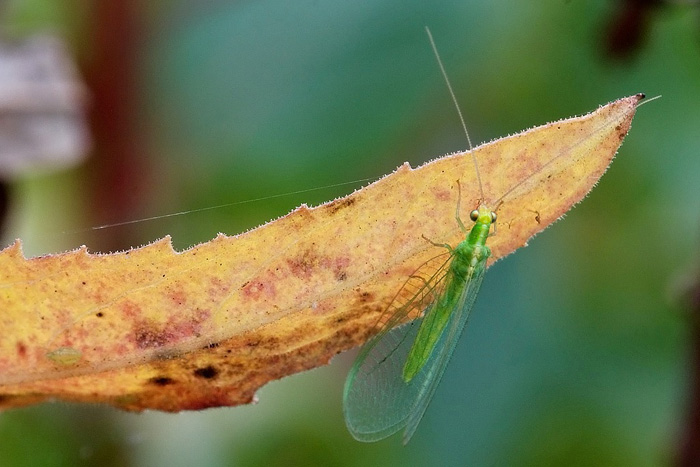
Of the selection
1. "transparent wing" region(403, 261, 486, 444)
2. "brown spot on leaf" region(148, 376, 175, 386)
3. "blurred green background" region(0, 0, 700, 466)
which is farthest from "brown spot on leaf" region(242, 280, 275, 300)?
"blurred green background" region(0, 0, 700, 466)

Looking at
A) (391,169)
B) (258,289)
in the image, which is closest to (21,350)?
(258,289)

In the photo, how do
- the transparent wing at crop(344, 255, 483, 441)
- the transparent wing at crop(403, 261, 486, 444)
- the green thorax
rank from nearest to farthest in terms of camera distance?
the green thorax, the transparent wing at crop(344, 255, 483, 441), the transparent wing at crop(403, 261, 486, 444)

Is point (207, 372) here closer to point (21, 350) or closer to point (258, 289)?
point (258, 289)

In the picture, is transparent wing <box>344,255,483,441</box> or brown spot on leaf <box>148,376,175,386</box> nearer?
brown spot on leaf <box>148,376,175,386</box>

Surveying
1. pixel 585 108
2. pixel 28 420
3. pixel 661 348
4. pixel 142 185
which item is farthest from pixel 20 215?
pixel 661 348

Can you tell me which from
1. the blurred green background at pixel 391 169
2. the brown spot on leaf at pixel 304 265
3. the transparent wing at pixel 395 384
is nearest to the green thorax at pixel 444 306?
the transparent wing at pixel 395 384

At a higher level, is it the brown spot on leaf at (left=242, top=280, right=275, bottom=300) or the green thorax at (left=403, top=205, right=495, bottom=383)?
the green thorax at (left=403, top=205, right=495, bottom=383)

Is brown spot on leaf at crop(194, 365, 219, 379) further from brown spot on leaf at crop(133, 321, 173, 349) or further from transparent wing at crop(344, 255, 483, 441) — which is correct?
transparent wing at crop(344, 255, 483, 441)

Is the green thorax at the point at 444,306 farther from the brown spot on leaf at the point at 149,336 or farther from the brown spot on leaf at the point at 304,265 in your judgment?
the brown spot on leaf at the point at 149,336
